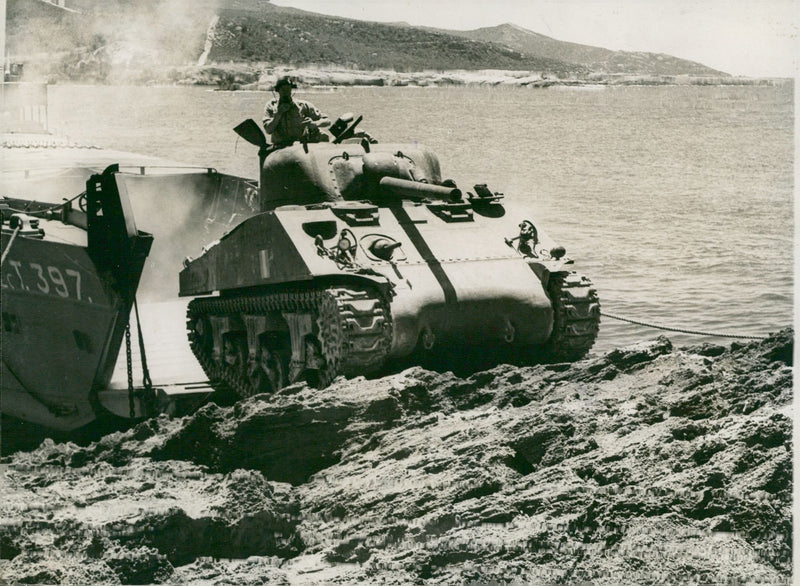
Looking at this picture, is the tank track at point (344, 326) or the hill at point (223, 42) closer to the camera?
the tank track at point (344, 326)

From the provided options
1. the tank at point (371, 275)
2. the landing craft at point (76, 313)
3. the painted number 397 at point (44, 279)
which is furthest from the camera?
the painted number 397 at point (44, 279)

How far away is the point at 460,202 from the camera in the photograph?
46.0 ft

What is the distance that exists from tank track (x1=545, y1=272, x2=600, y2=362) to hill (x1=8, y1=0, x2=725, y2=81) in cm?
406

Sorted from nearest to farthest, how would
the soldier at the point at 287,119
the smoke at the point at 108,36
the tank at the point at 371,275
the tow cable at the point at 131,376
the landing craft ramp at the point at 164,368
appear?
the tank at the point at 371,275
the tow cable at the point at 131,376
the landing craft ramp at the point at 164,368
the soldier at the point at 287,119
the smoke at the point at 108,36

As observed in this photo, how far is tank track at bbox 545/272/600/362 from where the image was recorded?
1308 cm

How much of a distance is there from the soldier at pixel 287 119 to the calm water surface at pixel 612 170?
1.31 m

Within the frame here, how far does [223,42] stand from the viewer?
22.8 m

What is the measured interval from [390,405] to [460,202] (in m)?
3.96

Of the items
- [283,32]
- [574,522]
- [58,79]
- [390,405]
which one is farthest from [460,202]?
[58,79]

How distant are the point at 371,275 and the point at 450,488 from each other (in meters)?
3.74

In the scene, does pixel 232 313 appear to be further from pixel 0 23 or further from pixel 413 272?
pixel 0 23

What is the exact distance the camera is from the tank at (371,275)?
39.8 ft

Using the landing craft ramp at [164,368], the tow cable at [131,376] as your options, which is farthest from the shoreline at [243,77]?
the tow cable at [131,376]

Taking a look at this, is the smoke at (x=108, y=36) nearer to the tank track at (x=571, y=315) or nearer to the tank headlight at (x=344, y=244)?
the tank headlight at (x=344, y=244)
